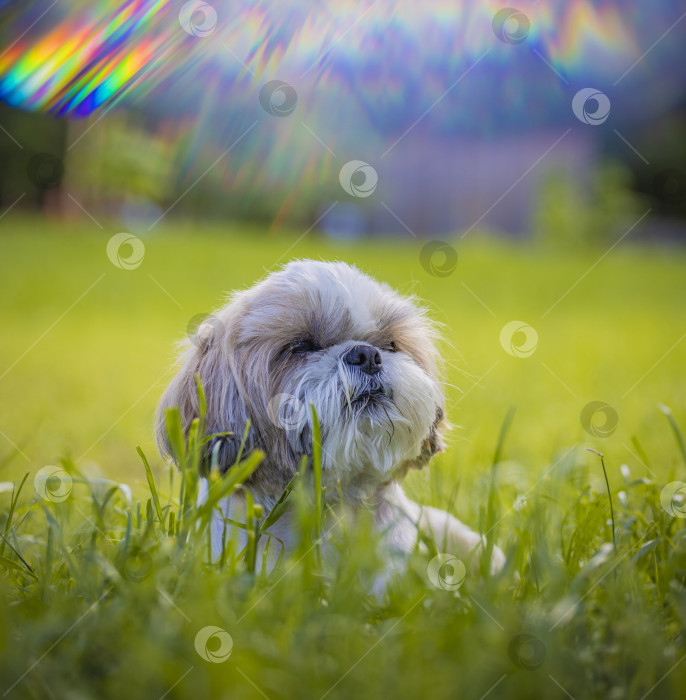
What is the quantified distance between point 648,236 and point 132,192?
55.2ft

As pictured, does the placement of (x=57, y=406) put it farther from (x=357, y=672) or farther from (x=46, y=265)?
(x=46, y=265)

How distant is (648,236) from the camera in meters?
23.6

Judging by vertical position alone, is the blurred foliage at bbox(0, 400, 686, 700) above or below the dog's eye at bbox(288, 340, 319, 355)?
below

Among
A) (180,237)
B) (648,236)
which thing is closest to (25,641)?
(180,237)

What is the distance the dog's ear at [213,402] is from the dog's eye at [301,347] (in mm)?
239

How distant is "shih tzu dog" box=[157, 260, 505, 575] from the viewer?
2393mm

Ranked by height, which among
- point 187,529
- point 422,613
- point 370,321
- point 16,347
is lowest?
point 16,347

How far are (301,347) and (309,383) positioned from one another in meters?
0.22

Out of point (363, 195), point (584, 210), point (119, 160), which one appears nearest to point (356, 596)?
point (363, 195)

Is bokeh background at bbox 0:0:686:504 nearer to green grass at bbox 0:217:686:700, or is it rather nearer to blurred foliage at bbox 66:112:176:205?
blurred foliage at bbox 66:112:176:205

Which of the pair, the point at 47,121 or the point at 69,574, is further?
the point at 47,121

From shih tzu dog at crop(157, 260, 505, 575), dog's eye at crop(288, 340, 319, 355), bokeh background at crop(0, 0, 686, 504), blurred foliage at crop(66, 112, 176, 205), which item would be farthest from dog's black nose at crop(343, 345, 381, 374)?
blurred foliage at crop(66, 112, 176, 205)

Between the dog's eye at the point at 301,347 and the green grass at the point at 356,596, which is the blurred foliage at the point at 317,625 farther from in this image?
the dog's eye at the point at 301,347

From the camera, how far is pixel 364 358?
248 centimetres
